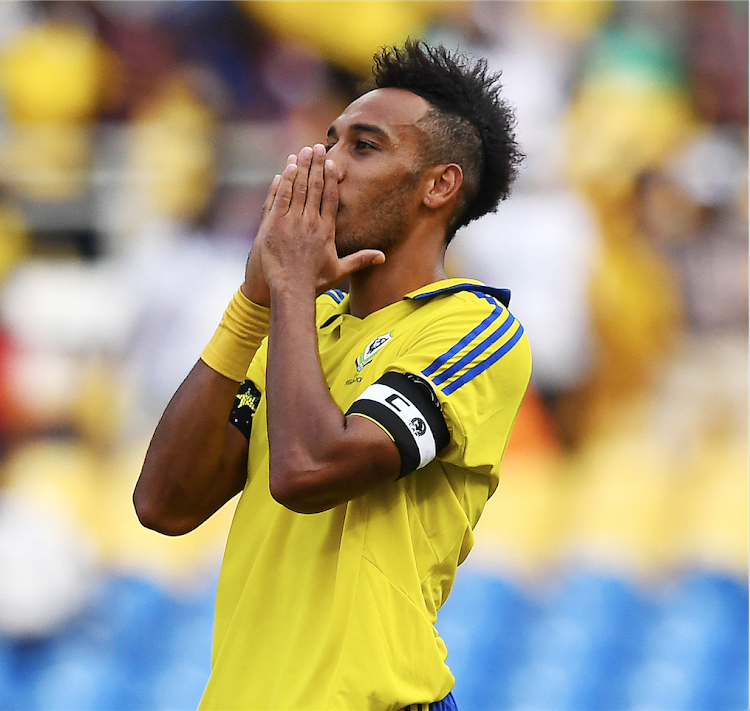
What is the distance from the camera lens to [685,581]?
18.2 ft

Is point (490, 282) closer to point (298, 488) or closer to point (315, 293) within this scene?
point (315, 293)

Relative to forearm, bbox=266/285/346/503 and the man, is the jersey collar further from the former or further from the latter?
forearm, bbox=266/285/346/503

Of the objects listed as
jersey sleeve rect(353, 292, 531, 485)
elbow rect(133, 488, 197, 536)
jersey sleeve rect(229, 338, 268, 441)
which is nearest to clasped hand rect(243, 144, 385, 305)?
jersey sleeve rect(353, 292, 531, 485)

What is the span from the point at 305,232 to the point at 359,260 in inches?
5.1

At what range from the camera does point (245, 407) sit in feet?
7.71

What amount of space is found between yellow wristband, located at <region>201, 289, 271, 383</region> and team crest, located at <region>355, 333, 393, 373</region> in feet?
0.65

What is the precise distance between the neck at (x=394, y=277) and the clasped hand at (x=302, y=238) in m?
0.11

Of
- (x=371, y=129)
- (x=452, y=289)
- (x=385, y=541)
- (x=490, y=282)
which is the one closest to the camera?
(x=385, y=541)

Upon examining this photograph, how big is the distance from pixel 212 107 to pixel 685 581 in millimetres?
3653

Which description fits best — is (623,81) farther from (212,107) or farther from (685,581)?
(685,581)

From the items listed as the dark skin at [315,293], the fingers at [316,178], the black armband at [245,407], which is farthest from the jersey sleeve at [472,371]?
the black armband at [245,407]

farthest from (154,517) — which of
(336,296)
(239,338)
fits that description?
(336,296)

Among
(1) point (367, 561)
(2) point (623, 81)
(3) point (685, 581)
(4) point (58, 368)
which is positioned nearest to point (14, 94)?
(4) point (58, 368)

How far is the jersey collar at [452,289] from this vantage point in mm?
2178
